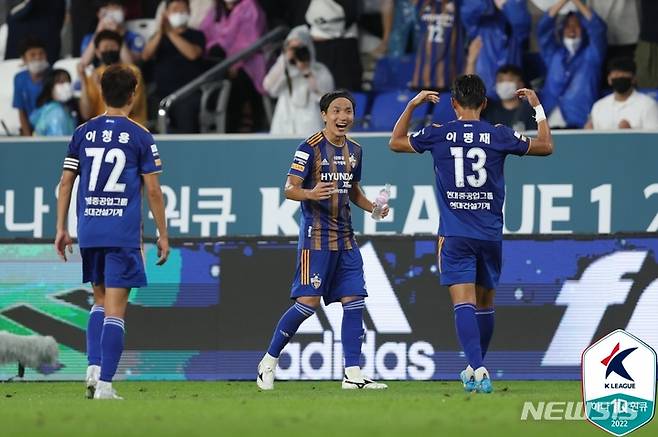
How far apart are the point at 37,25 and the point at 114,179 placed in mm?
9042

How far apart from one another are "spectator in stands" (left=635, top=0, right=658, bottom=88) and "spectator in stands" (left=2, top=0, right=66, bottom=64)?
262 inches

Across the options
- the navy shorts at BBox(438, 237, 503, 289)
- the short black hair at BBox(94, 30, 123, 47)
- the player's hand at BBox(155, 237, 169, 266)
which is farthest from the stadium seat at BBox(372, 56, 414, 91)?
the player's hand at BBox(155, 237, 169, 266)

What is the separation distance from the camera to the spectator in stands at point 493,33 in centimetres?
1672

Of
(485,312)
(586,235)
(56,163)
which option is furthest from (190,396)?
(56,163)

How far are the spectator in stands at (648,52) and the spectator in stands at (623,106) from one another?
3.66ft

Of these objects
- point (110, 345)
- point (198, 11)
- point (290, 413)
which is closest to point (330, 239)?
point (110, 345)

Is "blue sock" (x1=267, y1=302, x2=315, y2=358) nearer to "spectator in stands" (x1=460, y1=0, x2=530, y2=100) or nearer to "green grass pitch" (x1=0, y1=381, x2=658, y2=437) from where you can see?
"green grass pitch" (x1=0, y1=381, x2=658, y2=437)

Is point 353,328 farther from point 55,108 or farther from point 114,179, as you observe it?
point 55,108

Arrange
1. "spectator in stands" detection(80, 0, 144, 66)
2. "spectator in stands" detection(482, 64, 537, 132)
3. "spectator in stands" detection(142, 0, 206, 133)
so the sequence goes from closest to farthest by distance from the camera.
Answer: "spectator in stands" detection(482, 64, 537, 132) < "spectator in stands" detection(142, 0, 206, 133) < "spectator in stands" detection(80, 0, 144, 66)

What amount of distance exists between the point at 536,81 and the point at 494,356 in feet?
16.4

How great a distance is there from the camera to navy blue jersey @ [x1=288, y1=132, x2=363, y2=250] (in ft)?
36.3

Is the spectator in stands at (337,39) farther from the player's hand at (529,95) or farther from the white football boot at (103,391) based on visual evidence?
the white football boot at (103,391)

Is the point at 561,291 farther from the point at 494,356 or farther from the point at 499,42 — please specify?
the point at 499,42

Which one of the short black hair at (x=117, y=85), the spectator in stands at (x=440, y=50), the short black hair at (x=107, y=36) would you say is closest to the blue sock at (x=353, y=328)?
the short black hair at (x=117, y=85)
